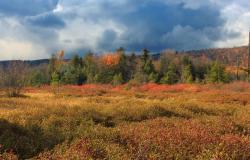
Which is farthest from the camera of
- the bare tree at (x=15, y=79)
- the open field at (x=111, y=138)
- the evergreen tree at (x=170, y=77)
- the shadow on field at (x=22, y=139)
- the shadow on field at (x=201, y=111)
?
the evergreen tree at (x=170, y=77)

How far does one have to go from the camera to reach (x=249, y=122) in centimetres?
1686

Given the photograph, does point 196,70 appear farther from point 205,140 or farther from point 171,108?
point 205,140

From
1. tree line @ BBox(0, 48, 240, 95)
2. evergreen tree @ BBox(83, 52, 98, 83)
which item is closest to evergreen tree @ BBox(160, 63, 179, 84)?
tree line @ BBox(0, 48, 240, 95)

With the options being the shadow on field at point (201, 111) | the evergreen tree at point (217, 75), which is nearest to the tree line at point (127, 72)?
the evergreen tree at point (217, 75)

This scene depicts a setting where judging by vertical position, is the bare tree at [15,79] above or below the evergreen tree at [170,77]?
above

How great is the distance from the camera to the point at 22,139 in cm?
1191

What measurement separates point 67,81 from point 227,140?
8107 centimetres

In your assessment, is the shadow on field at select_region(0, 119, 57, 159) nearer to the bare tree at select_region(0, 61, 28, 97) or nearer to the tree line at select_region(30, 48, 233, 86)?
the bare tree at select_region(0, 61, 28, 97)

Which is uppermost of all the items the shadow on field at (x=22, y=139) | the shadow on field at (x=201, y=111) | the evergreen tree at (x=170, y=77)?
the shadow on field at (x=22, y=139)

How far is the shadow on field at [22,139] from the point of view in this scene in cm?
1088

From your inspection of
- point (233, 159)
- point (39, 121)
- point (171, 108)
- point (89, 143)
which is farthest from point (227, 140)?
point (171, 108)

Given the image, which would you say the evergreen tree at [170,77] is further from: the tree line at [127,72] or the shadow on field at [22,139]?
the shadow on field at [22,139]

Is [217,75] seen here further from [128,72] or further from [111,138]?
[111,138]

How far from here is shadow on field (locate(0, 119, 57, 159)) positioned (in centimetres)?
1088
